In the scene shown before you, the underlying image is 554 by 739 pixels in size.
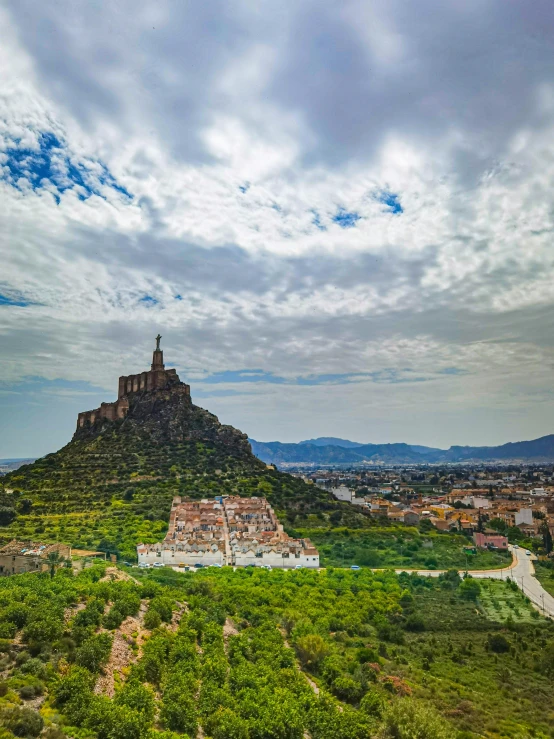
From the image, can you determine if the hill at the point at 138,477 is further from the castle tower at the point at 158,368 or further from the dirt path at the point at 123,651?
the dirt path at the point at 123,651

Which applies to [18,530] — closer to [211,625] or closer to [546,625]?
[211,625]

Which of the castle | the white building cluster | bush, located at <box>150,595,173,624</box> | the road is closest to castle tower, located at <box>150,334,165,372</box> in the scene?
the castle

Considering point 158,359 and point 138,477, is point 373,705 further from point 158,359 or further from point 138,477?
point 158,359

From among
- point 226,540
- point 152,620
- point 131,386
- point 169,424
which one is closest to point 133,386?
point 131,386

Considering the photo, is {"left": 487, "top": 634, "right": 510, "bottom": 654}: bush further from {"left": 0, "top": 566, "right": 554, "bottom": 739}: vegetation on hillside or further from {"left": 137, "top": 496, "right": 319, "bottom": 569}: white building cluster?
{"left": 137, "top": 496, "right": 319, "bottom": 569}: white building cluster

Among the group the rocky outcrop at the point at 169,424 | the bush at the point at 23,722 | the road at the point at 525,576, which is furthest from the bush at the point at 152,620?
the rocky outcrop at the point at 169,424

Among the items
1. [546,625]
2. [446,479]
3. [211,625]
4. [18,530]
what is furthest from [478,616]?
[446,479]

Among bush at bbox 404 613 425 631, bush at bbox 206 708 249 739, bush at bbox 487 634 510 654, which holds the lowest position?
bush at bbox 487 634 510 654
